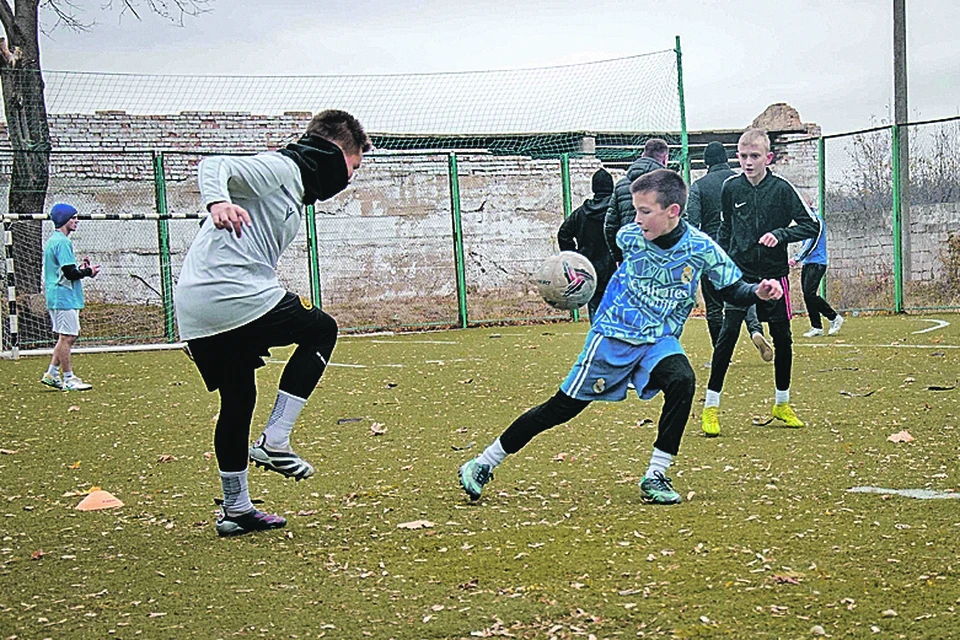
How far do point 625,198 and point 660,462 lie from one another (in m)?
3.85

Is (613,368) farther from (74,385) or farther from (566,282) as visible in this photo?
(74,385)

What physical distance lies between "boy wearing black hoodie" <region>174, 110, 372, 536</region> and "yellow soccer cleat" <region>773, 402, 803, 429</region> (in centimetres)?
347

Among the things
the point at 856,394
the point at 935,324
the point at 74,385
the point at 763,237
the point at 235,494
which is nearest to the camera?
the point at 235,494

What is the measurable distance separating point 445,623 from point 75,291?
29.5 feet

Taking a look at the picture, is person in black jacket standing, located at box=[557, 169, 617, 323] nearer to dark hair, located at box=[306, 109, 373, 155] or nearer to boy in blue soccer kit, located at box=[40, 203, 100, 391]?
boy in blue soccer kit, located at box=[40, 203, 100, 391]

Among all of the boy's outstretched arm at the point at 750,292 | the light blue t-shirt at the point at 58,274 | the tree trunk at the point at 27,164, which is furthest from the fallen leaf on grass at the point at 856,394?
the tree trunk at the point at 27,164

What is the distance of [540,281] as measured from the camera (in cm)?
697

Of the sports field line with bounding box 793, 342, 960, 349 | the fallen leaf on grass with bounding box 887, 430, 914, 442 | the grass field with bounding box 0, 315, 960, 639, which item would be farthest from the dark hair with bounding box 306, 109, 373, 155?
the sports field line with bounding box 793, 342, 960, 349

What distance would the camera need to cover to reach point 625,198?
893 centimetres

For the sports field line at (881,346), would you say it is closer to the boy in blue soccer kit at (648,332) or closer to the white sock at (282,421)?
the boy in blue soccer kit at (648,332)

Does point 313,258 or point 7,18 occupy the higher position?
point 7,18

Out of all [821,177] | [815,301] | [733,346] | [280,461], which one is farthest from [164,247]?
[280,461]

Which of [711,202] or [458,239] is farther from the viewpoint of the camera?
[458,239]

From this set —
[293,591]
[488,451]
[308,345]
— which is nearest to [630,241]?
[488,451]
